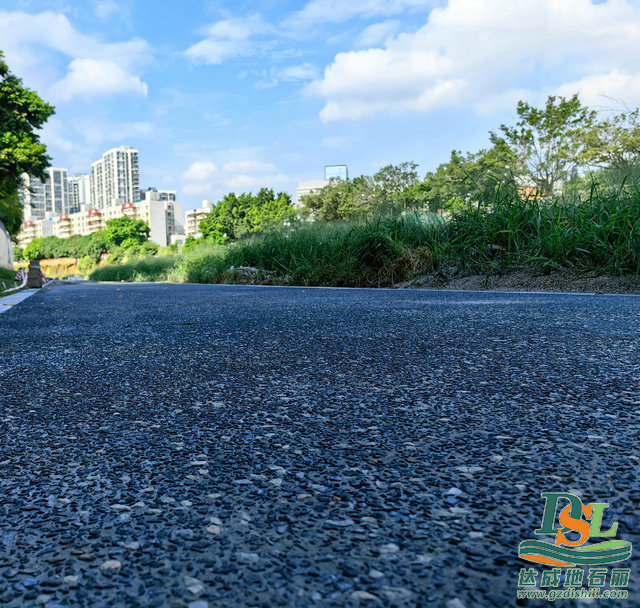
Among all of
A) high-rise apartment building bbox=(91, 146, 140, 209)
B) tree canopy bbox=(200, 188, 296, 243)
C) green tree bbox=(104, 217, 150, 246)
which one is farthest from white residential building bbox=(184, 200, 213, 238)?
tree canopy bbox=(200, 188, 296, 243)

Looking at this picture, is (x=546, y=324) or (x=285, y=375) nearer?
(x=285, y=375)

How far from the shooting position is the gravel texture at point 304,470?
681 millimetres

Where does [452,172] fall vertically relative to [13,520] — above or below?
above

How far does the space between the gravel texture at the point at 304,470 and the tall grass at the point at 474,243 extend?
4407mm

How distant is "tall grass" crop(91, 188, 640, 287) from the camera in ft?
19.9

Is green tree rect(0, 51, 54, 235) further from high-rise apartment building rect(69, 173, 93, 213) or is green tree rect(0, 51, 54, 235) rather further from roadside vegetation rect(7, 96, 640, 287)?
high-rise apartment building rect(69, 173, 93, 213)

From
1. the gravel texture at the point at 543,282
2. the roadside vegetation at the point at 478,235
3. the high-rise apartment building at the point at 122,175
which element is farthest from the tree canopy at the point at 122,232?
the high-rise apartment building at the point at 122,175

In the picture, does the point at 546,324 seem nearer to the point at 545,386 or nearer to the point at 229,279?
the point at 545,386

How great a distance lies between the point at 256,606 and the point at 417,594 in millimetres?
193

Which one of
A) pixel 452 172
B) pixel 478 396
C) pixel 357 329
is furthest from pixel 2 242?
pixel 452 172

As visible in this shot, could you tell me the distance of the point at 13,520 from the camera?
0.84 m

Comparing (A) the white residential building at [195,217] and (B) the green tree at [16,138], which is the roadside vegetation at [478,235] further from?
(A) the white residential building at [195,217]
